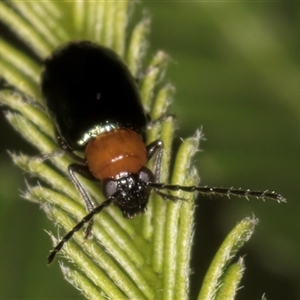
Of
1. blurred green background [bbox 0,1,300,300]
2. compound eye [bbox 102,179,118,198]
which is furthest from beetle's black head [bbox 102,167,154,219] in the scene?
blurred green background [bbox 0,1,300,300]

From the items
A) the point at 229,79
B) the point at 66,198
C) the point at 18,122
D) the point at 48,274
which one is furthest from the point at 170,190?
the point at 229,79

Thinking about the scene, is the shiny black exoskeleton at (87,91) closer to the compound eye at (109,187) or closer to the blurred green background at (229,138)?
the compound eye at (109,187)

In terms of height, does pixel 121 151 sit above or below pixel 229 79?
below

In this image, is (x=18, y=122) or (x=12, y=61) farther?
(x=12, y=61)

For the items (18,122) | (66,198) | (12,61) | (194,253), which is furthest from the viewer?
(194,253)

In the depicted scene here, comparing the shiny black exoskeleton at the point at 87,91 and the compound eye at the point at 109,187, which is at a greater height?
the shiny black exoskeleton at the point at 87,91

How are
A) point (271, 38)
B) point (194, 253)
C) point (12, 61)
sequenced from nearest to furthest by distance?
point (12, 61), point (194, 253), point (271, 38)

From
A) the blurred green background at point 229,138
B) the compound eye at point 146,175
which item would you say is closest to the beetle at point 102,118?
the compound eye at point 146,175

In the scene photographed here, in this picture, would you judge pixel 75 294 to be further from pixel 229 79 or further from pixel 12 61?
pixel 229 79
